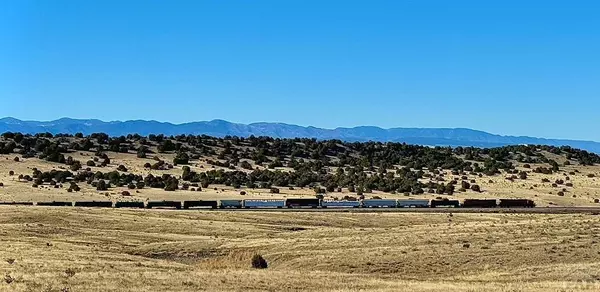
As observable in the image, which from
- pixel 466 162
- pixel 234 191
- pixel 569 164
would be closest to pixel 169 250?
pixel 234 191

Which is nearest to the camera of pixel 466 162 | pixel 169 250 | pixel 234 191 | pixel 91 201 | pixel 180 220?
pixel 169 250

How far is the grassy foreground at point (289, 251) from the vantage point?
31938mm

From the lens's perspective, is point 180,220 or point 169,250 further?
point 180,220

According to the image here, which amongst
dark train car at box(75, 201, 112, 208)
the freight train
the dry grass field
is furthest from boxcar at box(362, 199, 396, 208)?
dark train car at box(75, 201, 112, 208)

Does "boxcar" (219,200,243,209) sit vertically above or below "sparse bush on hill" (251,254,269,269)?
above

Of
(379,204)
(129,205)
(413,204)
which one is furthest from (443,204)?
(129,205)

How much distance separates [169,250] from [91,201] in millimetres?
30083

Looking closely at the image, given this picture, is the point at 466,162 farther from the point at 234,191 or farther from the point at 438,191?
the point at 234,191

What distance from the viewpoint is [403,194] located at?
10075 centimetres

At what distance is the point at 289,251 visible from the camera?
47344 mm

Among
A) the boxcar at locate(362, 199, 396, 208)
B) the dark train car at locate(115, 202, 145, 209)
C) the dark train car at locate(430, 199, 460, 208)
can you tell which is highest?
the dark train car at locate(430, 199, 460, 208)

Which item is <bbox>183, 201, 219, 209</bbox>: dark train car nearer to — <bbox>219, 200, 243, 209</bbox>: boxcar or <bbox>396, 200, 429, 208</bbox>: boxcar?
<bbox>219, 200, 243, 209</bbox>: boxcar

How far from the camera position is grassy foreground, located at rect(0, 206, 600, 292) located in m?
31.9

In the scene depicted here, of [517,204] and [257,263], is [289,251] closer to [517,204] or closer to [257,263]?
[257,263]
